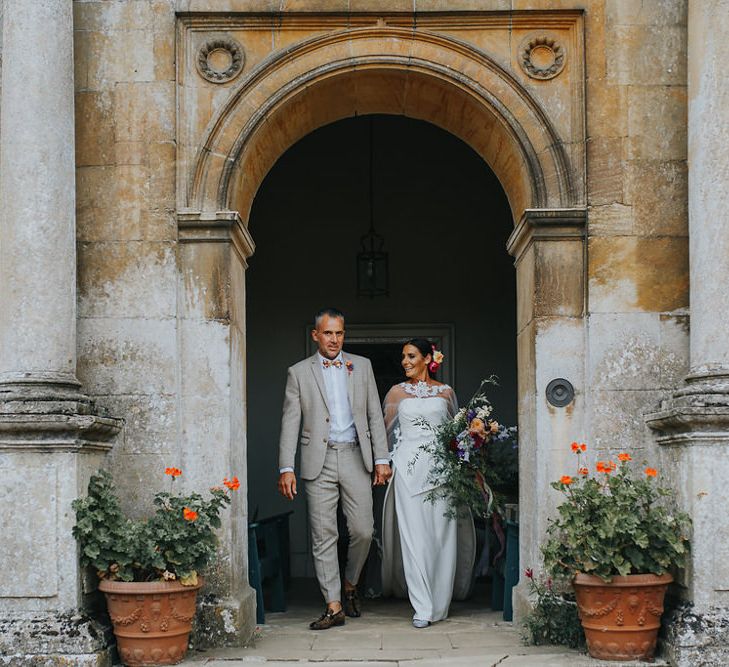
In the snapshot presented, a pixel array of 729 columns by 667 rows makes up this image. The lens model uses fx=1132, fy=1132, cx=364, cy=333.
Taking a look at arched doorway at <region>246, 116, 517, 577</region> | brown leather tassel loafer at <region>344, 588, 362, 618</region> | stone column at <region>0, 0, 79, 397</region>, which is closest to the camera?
stone column at <region>0, 0, 79, 397</region>

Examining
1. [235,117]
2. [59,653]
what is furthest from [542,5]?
[59,653]

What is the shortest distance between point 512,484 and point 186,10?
11.5 feet

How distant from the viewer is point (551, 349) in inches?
245

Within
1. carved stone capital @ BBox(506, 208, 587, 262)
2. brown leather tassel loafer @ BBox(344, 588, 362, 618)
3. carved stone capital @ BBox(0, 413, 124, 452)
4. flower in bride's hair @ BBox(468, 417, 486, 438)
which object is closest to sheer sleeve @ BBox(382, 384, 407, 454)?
flower in bride's hair @ BBox(468, 417, 486, 438)

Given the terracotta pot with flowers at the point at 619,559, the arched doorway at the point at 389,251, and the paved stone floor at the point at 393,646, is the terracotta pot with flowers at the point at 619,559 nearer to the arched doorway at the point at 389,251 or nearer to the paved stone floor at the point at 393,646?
the paved stone floor at the point at 393,646

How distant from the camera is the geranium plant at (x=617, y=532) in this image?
5.38 meters

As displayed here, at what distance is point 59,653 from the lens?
533 centimetres

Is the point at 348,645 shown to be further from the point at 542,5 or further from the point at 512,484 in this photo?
the point at 542,5

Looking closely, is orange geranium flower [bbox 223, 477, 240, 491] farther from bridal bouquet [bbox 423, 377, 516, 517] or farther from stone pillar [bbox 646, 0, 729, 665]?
stone pillar [bbox 646, 0, 729, 665]

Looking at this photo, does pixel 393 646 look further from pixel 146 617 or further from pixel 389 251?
pixel 389 251

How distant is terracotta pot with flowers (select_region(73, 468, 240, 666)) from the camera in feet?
17.8

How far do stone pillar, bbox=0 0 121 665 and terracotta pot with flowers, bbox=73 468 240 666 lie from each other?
0.35ft

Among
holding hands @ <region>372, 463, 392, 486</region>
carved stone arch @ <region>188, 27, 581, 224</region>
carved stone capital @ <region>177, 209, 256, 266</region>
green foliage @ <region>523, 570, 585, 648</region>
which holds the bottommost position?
green foliage @ <region>523, 570, 585, 648</region>

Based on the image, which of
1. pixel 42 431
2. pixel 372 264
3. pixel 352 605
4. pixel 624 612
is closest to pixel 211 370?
pixel 42 431
